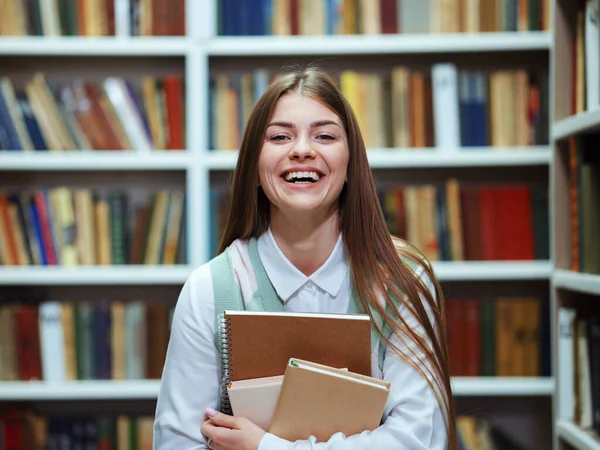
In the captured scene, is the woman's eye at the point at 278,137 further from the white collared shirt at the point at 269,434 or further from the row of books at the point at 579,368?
the row of books at the point at 579,368

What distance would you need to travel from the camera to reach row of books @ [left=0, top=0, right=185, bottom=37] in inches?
92.8

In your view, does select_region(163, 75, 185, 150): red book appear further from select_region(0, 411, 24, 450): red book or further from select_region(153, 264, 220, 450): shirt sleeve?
select_region(153, 264, 220, 450): shirt sleeve

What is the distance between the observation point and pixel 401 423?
1.07 metres

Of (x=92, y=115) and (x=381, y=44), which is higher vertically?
(x=381, y=44)

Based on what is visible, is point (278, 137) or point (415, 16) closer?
point (278, 137)

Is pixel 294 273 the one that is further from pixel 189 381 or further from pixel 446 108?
pixel 446 108

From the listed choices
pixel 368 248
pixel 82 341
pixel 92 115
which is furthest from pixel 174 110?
pixel 368 248

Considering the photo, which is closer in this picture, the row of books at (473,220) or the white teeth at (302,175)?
the white teeth at (302,175)

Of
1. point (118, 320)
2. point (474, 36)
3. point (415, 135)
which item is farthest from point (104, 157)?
point (474, 36)

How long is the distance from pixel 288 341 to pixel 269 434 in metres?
0.14

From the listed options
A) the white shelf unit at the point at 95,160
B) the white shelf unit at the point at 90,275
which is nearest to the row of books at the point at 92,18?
the white shelf unit at the point at 95,160

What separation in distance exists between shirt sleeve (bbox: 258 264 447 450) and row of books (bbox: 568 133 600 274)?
92 cm

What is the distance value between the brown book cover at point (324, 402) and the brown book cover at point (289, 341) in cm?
4

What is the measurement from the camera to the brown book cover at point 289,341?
3.44ft
